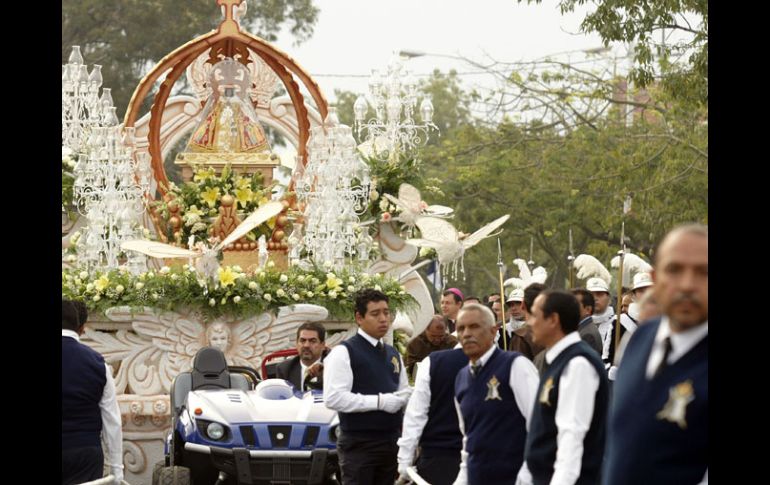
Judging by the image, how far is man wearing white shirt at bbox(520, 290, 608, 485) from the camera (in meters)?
7.45

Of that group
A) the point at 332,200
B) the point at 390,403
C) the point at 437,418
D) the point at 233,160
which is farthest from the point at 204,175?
the point at 437,418

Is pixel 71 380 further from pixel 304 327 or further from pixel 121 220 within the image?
pixel 121 220

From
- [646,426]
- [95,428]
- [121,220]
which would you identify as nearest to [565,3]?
[121,220]

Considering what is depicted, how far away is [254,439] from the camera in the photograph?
13.4 meters

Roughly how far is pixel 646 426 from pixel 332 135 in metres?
14.6

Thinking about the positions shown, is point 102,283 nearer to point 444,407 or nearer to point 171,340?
point 171,340

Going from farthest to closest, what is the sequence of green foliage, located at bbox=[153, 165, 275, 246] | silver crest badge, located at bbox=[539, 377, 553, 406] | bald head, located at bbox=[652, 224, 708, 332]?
green foliage, located at bbox=[153, 165, 275, 246] → silver crest badge, located at bbox=[539, 377, 553, 406] → bald head, located at bbox=[652, 224, 708, 332]

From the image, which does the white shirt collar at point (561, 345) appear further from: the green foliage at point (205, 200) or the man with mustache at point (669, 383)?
the green foliage at point (205, 200)

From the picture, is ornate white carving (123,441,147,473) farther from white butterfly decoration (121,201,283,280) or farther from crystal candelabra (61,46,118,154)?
crystal candelabra (61,46,118,154)

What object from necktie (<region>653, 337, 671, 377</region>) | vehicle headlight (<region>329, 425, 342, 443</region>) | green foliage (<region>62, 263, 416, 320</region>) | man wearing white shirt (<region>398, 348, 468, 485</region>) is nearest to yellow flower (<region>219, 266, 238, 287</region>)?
green foliage (<region>62, 263, 416, 320</region>)

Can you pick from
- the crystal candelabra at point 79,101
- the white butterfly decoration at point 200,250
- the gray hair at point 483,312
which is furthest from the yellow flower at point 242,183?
the gray hair at point 483,312

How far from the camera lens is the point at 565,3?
69.2ft

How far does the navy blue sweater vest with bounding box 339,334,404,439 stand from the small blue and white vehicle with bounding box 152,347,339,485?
195 cm
